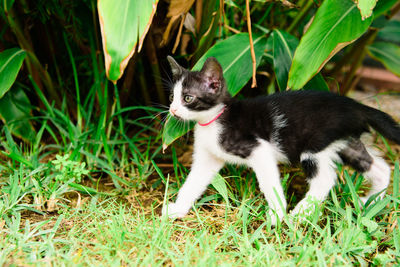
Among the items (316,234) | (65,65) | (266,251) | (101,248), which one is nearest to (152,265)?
(101,248)

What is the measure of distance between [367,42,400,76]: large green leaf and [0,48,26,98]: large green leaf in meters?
2.49

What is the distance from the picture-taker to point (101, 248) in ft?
5.44

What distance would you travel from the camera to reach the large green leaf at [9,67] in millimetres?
2295

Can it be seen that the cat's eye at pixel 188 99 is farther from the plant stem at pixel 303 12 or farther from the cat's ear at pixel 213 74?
the plant stem at pixel 303 12

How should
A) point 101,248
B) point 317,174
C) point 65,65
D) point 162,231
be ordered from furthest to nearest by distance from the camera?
point 65,65
point 317,174
point 162,231
point 101,248

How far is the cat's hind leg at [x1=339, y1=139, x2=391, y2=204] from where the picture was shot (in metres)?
2.06

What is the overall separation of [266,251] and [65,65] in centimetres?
217

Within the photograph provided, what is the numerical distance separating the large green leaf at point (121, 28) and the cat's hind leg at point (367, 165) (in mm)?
1216

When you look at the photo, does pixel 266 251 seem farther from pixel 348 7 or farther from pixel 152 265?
pixel 348 7

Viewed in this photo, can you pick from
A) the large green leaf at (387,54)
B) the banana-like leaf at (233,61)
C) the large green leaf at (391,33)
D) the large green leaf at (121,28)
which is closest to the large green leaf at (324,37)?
the banana-like leaf at (233,61)

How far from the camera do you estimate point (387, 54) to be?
2902 millimetres

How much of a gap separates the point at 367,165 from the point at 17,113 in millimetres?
2217

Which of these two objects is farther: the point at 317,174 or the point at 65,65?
the point at 65,65

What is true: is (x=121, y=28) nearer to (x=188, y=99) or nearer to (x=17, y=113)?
(x=188, y=99)
